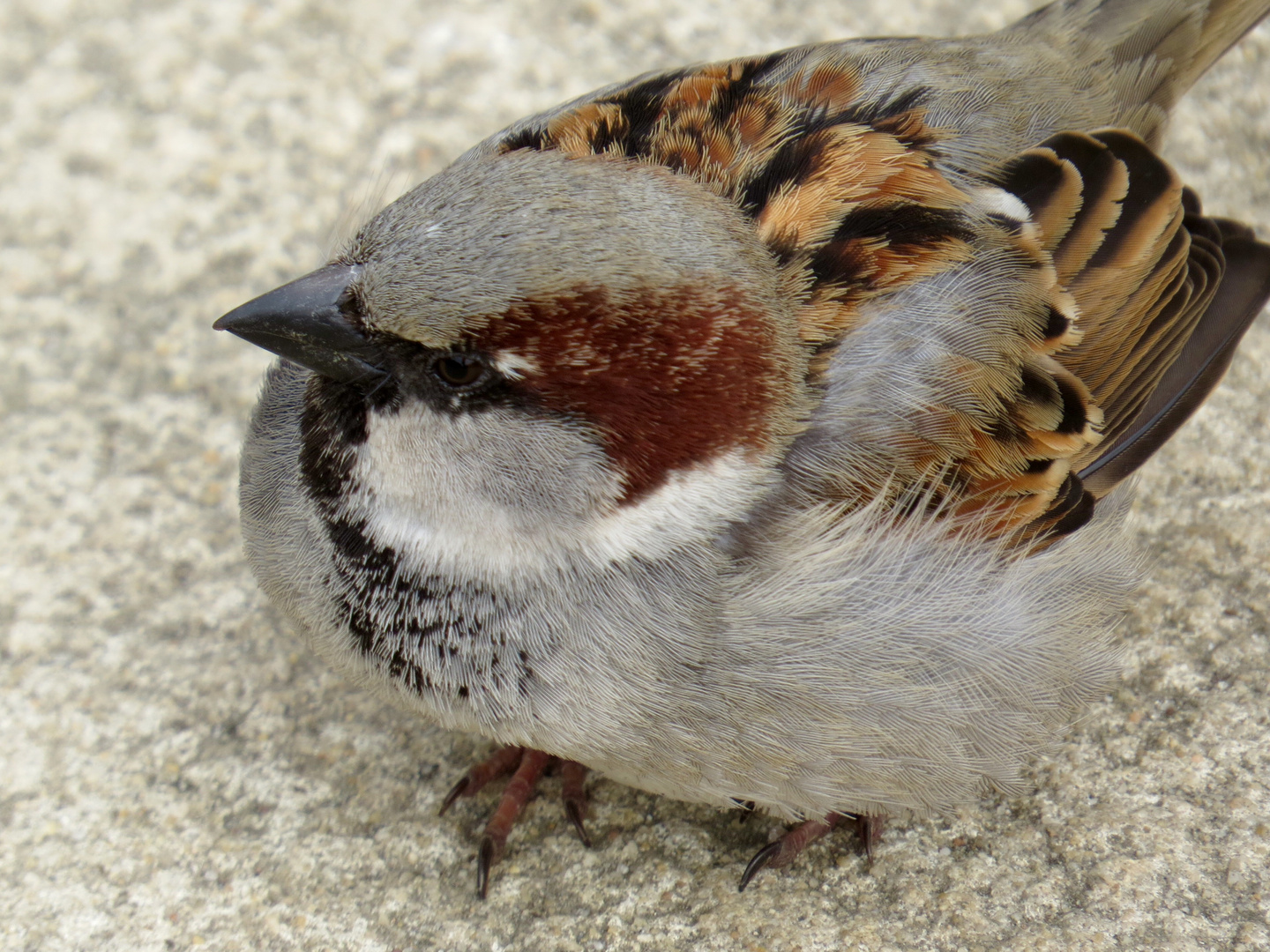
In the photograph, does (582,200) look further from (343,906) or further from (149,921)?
(149,921)

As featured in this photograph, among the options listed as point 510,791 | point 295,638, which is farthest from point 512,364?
point 295,638

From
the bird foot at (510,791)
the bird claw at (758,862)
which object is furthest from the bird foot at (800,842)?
the bird foot at (510,791)

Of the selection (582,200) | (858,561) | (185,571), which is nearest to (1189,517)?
(858,561)

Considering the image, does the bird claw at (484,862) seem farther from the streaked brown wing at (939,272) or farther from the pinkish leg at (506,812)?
the streaked brown wing at (939,272)

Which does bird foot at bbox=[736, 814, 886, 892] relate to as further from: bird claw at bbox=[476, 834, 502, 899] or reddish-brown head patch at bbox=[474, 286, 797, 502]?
reddish-brown head patch at bbox=[474, 286, 797, 502]

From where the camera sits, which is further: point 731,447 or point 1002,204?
point 1002,204

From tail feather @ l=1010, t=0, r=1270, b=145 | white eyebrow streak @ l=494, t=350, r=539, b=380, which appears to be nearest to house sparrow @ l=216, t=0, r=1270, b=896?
white eyebrow streak @ l=494, t=350, r=539, b=380

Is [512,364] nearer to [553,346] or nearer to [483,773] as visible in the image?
[553,346]
